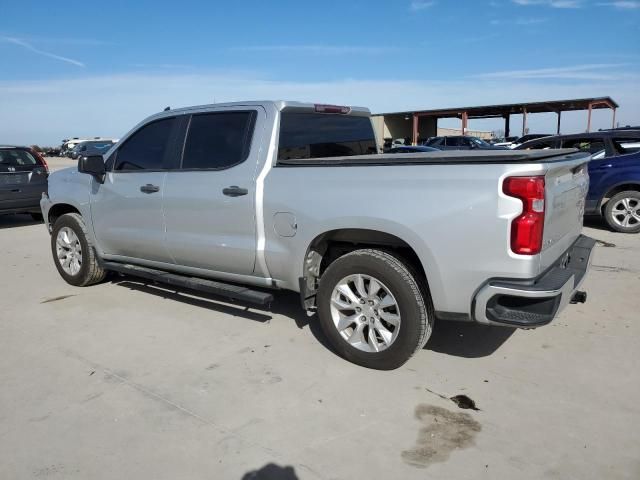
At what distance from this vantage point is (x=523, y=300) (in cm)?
313

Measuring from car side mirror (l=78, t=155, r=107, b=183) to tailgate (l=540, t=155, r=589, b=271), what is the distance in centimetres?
418

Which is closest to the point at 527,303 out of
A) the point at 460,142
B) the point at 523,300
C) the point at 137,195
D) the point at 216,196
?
the point at 523,300

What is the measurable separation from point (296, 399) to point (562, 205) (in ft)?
7.14

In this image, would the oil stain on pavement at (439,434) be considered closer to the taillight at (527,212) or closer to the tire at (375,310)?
the tire at (375,310)

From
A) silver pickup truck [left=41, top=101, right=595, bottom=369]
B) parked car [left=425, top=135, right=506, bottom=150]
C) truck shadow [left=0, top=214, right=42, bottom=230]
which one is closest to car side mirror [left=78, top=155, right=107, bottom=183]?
silver pickup truck [left=41, top=101, right=595, bottom=369]

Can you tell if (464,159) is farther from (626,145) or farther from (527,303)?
(626,145)

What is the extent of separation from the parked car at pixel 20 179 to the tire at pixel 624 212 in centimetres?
1041

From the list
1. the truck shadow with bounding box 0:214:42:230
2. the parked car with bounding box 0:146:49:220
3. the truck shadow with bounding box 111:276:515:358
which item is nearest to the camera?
the truck shadow with bounding box 111:276:515:358

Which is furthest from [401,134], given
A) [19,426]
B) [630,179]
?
[19,426]

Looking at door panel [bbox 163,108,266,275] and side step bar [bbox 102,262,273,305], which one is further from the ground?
door panel [bbox 163,108,266,275]

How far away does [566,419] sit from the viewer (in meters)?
3.08

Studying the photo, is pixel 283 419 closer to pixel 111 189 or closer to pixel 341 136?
pixel 341 136

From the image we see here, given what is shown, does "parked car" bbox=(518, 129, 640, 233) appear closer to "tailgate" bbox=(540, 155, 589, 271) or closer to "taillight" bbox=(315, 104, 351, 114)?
"tailgate" bbox=(540, 155, 589, 271)

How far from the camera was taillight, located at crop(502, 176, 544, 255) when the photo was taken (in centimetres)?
299
